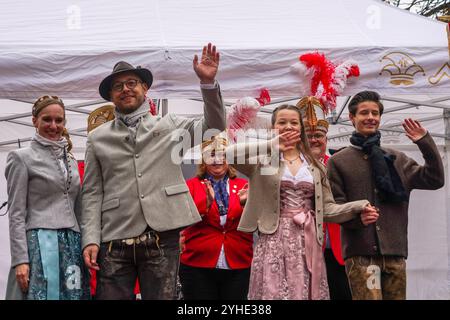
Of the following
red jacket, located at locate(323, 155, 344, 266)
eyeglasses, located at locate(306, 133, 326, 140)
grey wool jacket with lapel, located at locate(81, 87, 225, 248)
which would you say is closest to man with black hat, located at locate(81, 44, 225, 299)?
grey wool jacket with lapel, located at locate(81, 87, 225, 248)

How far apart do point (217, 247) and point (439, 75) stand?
1.90 metres

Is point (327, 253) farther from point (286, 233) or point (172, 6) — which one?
point (172, 6)

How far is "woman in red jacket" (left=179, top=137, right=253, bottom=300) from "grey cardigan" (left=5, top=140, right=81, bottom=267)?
4.49 ft

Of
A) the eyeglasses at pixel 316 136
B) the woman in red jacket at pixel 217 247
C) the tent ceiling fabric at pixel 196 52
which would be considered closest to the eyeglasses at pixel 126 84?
the tent ceiling fabric at pixel 196 52

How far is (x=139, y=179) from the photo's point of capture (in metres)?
3.60

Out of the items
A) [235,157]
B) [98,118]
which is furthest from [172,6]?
[235,157]

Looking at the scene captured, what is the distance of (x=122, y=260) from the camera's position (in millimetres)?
3547

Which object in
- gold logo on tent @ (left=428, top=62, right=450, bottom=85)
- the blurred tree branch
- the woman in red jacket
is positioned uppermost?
the blurred tree branch

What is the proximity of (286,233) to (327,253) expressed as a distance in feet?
3.81

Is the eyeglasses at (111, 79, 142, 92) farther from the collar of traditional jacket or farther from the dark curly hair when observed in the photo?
the dark curly hair

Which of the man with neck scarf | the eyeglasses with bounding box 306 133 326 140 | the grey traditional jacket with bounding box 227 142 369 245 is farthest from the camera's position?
the eyeglasses with bounding box 306 133 326 140

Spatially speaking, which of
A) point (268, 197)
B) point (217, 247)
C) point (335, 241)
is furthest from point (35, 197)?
point (335, 241)

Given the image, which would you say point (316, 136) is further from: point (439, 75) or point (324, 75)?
point (439, 75)

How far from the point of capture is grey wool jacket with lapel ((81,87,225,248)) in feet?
11.6
